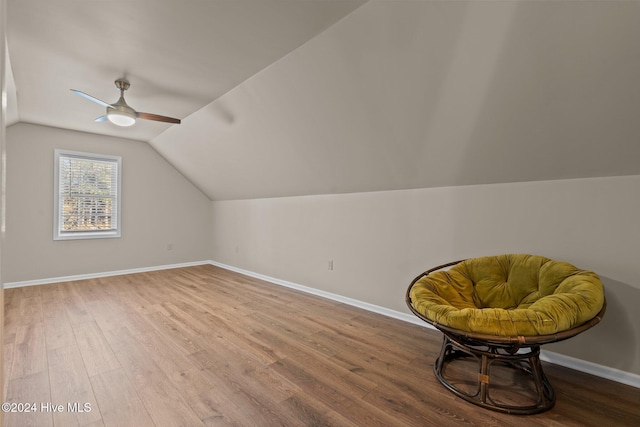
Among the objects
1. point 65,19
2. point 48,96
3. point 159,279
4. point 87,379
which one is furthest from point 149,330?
point 48,96

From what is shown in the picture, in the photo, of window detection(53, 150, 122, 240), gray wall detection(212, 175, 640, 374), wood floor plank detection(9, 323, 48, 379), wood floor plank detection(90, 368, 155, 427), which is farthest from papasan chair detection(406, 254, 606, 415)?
window detection(53, 150, 122, 240)

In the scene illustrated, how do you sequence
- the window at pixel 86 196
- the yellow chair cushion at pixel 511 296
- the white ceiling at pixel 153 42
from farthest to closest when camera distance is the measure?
the window at pixel 86 196, the white ceiling at pixel 153 42, the yellow chair cushion at pixel 511 296

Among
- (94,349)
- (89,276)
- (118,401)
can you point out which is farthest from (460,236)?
(89,276)

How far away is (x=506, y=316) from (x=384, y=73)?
1782mm

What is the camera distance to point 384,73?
6.90 ft

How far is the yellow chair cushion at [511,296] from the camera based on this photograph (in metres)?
1.52

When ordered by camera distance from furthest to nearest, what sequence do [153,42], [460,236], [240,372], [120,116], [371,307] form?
1. [371,307]
2. [120,116]
3. [460,236]
4. [153,42]
5. [240,372]

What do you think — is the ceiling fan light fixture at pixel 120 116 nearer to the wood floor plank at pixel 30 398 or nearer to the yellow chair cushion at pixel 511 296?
the wood floor plank at pixel 30 398

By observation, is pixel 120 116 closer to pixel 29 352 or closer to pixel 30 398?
pixel 29 352

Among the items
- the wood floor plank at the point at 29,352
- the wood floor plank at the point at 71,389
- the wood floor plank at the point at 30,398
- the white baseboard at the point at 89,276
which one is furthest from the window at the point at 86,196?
the wood floor plank at the point at 30,398

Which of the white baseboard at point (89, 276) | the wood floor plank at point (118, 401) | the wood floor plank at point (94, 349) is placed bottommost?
the wood floor plank at point (118, 401)

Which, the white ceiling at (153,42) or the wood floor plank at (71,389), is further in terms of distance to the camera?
the white ceiling at (153,42)

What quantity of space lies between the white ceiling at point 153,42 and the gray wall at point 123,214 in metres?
1.31

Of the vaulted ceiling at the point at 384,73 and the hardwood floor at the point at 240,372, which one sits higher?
the vaulted ceiling at the point at 384,73
